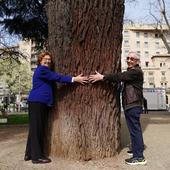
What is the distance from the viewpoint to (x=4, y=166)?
705 cm

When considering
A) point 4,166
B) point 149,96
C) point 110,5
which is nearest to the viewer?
point 4,166

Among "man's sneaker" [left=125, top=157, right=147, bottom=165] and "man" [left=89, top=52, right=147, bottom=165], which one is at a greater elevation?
"man" [left=89, top=52, right=147, bottom=165]

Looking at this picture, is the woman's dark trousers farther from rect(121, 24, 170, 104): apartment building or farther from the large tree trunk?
rect(121, 24, 170, 104): apartment building

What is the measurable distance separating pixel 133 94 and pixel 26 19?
11.5 metres

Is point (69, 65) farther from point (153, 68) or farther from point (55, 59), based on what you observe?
point (153, 68)

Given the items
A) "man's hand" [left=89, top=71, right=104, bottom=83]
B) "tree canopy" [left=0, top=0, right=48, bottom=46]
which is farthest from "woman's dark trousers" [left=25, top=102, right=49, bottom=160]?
"tree canopy" [left=0, top=0, right=48, bottom=46]

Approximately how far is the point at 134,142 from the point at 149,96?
50544 mm

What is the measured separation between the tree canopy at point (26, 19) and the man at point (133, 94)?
34.6 ft

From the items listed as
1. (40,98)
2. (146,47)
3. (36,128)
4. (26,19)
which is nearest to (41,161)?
(36,128)

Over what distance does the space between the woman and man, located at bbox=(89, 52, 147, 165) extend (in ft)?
1.61

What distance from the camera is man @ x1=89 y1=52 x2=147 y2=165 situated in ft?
23.6

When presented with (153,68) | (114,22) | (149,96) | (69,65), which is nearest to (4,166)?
(69,65)

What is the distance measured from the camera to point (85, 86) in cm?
736

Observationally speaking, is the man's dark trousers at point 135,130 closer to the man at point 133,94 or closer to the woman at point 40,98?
the man at point 133,94
